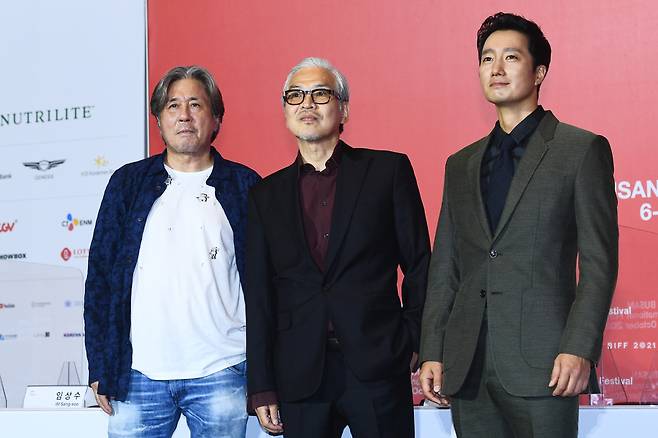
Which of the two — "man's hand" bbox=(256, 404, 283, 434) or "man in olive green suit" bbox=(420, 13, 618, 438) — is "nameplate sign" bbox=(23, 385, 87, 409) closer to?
"man's hand" bbox=(256, 404, 283, 434)

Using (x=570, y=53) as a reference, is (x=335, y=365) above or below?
below

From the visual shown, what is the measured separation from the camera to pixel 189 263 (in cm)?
252

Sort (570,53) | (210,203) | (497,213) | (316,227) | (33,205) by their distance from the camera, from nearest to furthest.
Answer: (497,213) < (316,227) < (210,203) < (570,53) < (33,205)

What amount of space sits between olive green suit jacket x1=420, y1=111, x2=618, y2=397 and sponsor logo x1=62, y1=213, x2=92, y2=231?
271cm

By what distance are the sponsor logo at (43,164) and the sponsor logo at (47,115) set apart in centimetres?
20

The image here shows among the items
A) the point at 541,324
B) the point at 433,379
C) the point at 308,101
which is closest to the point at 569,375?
the point at 541,324

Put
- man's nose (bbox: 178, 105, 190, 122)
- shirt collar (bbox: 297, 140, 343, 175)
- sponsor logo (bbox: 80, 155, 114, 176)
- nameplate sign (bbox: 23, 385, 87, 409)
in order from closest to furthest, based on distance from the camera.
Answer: shirt collar (bbox: 297, 140, 343, 175) < man's nose (bbox: 178, 105, 190, 122) < nameplate sign (bbox: 23, 385, 87, 409) < sponsor logo (bbox: 80, 155, 114, 176)

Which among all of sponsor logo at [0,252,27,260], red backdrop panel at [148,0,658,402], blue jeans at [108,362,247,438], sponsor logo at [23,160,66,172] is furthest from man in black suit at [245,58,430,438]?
sponsor logo at [0,252,27,260]

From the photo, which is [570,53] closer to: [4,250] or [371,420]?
[371,420]

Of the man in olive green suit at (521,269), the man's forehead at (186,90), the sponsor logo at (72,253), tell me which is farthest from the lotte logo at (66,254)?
the man in olive green suit at (521,269)

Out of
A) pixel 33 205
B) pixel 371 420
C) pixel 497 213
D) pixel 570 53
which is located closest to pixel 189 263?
pixel 371 420

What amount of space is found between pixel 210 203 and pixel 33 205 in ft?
7.65

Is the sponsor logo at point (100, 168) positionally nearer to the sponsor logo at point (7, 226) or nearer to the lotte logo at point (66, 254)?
the lotte logo at point (66, 254)

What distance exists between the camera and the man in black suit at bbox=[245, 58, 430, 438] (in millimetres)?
2246
